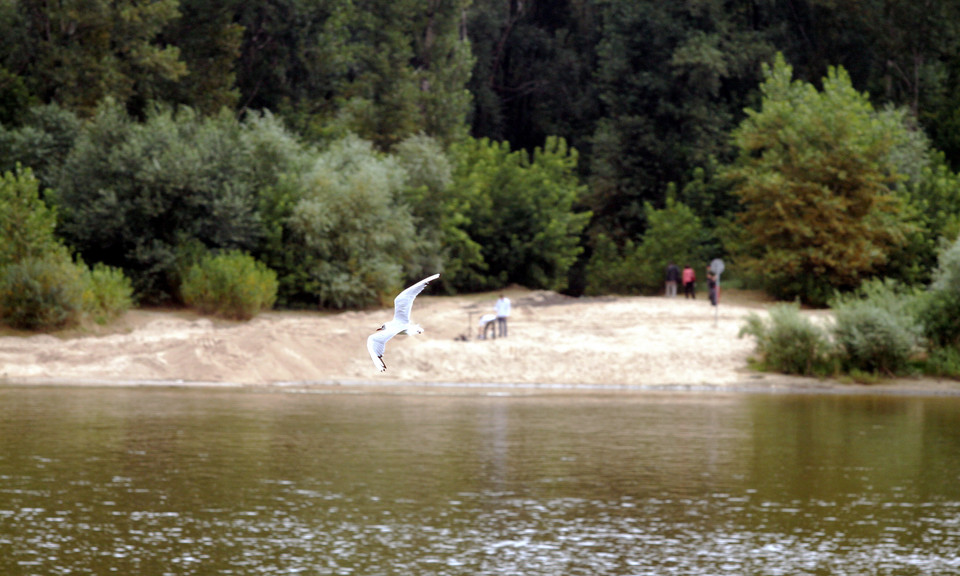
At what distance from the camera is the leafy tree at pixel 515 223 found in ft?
200

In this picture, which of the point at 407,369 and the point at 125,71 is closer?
the point at 407,369

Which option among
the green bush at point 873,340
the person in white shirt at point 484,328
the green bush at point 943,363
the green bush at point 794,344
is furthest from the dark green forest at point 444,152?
the green bush at point 794,344

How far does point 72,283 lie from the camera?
4256 centimetres

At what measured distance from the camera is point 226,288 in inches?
1813

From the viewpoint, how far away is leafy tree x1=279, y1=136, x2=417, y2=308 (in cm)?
4956

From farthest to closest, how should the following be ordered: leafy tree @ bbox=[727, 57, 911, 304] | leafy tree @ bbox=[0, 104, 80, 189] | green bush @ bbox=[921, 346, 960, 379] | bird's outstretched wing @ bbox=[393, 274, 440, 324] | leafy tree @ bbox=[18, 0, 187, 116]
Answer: leafy tree @ bbox=[727, 57, 911, 304] → leafy tree @ bbox=[18, 0, 187, 116] → leafy tree @ bbox=[0, 104, 80, 189] → green bush @ bbox=[921, 346, 960, 379] → bird's outstretched wing @ bbox=[393, 274, 440, 324]

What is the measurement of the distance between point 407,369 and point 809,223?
19.9 metres

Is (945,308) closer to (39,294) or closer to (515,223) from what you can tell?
(515,223)

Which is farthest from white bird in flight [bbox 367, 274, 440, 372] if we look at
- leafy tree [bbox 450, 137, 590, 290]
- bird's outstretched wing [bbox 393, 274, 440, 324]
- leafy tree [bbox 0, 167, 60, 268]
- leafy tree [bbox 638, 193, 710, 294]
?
leafy tree [bbox 638, 193, 710, 294]

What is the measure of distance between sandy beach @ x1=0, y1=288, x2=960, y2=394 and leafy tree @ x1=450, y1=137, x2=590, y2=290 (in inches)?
477

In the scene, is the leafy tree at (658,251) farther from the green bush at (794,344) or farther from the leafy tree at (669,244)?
the green bush at (794,344)

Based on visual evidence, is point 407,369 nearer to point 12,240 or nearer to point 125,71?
point 12,240

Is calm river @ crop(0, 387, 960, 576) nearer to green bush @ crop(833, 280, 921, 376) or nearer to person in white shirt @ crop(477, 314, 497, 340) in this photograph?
green bush @ crop(833, 280, 921, 376)

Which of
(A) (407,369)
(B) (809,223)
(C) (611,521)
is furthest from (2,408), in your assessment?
(B) (809,223)
